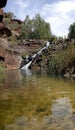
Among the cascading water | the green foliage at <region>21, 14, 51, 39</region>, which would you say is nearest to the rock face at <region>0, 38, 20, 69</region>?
the cascading water

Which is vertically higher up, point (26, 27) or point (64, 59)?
point (26, 27)

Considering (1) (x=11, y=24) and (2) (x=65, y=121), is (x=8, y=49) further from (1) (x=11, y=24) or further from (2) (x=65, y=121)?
(2) (x=65, y=121)

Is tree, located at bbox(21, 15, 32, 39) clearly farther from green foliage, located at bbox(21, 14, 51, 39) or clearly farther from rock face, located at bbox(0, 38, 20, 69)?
rock face, located at bbox(0, 38, 20, 69)

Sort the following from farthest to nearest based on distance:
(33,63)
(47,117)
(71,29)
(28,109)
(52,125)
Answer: (71,29) → (33,63) → (28,109) → (47,117) → (52,125)

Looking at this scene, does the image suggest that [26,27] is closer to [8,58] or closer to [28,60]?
[28,60]

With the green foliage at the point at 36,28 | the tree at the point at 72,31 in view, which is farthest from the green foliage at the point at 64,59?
the green foliage at the point at 36,28

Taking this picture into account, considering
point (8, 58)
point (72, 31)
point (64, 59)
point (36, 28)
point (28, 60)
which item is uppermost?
point (36, 28)

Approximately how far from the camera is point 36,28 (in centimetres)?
10025

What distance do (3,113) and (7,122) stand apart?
1.41 meters

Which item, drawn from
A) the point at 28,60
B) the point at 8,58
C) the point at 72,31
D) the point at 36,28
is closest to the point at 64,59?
the point at 8,58

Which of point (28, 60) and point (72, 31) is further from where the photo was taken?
point (72, 31)

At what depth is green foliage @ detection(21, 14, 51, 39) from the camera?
9812 cm

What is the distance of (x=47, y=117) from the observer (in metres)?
9.75

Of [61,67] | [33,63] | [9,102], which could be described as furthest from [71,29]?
[9,102]
